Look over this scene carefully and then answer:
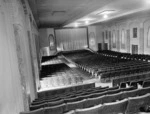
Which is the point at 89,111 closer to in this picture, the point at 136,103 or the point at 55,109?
the point at 55,109

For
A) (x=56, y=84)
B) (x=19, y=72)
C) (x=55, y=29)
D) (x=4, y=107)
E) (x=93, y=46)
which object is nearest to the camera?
(x=4, y=107)

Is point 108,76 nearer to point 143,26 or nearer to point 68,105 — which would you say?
point 68,105

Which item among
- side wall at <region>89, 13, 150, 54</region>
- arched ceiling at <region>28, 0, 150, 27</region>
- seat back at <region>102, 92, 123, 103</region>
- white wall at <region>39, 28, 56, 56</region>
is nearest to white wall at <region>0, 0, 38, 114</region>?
seat back at <region>102, 92, 123, 103</region>

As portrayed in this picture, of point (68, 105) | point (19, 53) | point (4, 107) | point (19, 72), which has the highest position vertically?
point (19, 53)

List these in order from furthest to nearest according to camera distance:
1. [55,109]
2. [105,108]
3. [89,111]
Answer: [55,109]
[105,108]
[89,111]

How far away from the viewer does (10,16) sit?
3.30 meters

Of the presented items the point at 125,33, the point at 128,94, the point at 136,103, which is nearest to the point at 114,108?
the point at 136,103

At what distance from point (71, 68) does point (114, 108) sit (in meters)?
11.0

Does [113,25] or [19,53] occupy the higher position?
[113,25]

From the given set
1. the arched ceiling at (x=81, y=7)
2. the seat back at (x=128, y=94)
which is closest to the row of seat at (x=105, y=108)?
the seat back at (x=128, y=94)

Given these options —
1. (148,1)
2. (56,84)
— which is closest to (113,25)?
(148,1)

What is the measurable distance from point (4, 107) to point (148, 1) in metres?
10.5

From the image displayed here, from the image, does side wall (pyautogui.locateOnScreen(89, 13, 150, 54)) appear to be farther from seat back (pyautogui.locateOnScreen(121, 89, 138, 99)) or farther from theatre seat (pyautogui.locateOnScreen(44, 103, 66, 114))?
theatre seat (pyautogui.locateOnScreen(44, 103, 66, 114))

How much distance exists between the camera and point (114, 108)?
3113 mm
